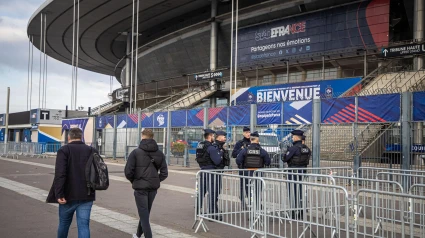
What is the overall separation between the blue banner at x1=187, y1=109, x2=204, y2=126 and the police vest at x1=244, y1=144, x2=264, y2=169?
13.2 m

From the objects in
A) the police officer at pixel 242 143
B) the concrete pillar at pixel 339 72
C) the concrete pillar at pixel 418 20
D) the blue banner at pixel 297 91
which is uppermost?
the concrete pillar at pixel 418 20

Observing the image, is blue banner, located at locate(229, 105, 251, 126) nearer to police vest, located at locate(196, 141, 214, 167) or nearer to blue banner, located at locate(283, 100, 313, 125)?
blue banner, located at locate(283, 100, 313, 125)

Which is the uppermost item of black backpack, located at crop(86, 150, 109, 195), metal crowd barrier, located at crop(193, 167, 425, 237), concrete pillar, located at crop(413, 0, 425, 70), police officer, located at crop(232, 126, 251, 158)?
concrete pillar, located at crop(413, 0, 425, 70)

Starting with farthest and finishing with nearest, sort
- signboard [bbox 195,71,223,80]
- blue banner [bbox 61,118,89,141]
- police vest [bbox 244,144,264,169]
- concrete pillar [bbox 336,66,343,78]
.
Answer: signboard [bbox 195,71,223,80], concrete pillar [bbox 336,66,343,78], blue banner [bbox 61,118,89,141], police vest [bbox 244,144,264,169]

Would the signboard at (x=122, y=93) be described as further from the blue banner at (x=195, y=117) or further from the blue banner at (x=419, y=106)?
the blue banner at (x=419, y=106)

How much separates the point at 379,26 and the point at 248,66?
12885 mm

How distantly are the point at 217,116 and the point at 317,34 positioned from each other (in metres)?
19.2

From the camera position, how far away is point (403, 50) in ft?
96.1

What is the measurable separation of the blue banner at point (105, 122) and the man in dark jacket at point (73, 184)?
83.6 feet

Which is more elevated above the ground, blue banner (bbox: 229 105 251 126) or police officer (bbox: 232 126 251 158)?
blue banner (bbox: 229 105 251 126)

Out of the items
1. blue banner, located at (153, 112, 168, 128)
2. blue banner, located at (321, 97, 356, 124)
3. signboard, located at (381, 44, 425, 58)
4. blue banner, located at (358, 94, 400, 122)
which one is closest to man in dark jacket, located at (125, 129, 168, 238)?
blue banner, located at (358, 94, 400, 122)

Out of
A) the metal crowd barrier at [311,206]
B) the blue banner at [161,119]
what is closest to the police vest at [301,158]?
Answer: the metal crowd barrier at [311,206]

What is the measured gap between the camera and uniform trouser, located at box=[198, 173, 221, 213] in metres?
8.40

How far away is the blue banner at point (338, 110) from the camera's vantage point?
1578 centimetres
